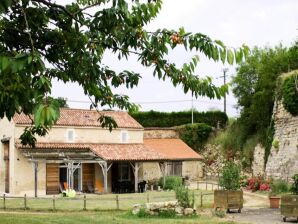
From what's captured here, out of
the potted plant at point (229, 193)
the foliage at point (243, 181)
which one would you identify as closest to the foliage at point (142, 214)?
the potted plant at point (229, 193)

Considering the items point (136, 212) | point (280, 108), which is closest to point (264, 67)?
point (280, 108)

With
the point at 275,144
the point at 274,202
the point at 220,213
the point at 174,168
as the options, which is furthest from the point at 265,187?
the point at 174,168

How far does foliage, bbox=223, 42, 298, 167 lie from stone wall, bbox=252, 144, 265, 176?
466mm

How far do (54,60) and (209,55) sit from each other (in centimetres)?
241

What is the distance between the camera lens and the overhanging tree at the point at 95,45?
5730 millimetres

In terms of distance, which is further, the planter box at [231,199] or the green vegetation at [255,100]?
the green vegetation at [255,100]

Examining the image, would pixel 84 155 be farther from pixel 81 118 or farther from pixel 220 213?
pixel 220 213

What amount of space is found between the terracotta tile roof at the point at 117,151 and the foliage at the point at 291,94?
10.1 metres

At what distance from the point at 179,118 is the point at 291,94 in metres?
21.2

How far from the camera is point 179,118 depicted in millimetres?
47594

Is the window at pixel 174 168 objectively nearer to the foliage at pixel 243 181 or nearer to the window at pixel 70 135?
the foliage at pixel 243 181

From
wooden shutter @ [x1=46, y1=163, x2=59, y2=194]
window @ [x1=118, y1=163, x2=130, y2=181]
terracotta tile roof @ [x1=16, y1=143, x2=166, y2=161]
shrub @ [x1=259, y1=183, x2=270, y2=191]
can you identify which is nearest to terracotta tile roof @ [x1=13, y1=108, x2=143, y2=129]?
terracotta tile roof @ [x1=16, y1=143, x2=166, y2=161]

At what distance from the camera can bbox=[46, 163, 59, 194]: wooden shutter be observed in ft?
106

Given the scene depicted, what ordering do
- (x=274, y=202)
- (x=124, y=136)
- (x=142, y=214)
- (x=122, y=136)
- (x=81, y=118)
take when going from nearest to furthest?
(x=142, y=214) < (x=274, y=202) < (x=81, y=118) < (x=122, y=136) < (x=124, y=136)
